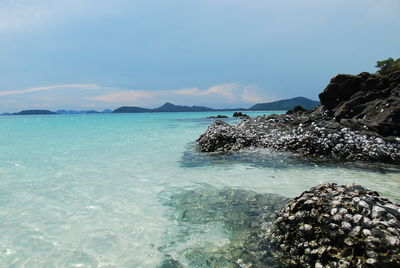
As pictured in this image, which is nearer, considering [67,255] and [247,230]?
[67,255]

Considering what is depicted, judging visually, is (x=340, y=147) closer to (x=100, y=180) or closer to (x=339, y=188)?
(x=339, y=188)

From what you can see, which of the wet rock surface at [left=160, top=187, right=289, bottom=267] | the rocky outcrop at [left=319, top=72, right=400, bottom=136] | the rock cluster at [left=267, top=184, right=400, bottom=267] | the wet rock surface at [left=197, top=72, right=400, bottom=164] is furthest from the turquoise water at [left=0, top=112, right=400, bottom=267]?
the rocky outcrop at [left=319, top=72, right=400, bottom=136]

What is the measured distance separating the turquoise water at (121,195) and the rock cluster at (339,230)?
1.35 metres

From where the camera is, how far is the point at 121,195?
8523mm

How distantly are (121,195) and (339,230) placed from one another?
639 centimetres

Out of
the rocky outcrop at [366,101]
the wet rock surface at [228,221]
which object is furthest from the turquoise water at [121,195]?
the rocky outcrop at [366,101]

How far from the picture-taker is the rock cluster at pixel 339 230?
12.6 ft

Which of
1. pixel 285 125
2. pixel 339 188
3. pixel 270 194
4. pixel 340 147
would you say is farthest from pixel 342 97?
pixel 339 188

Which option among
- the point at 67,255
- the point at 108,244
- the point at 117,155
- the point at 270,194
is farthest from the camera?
the point at 117,155

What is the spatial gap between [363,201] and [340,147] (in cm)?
991

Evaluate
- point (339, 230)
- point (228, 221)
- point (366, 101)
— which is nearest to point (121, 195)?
point (228, 221)

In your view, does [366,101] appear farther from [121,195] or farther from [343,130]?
[121,195]

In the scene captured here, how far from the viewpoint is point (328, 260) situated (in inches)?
162

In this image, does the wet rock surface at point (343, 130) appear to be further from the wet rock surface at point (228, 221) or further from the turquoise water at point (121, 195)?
the wet rock surface at point (228, 221)
